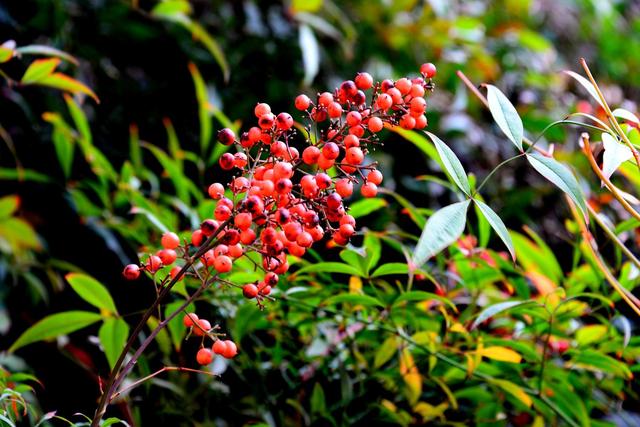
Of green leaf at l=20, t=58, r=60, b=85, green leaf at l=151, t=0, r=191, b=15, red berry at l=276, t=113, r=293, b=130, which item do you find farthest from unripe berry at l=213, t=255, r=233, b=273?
green leaf at l=151, t=0, r=191, b=15

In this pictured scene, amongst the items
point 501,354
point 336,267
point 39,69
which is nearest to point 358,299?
point 336,267

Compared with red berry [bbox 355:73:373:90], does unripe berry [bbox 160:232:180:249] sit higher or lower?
lower

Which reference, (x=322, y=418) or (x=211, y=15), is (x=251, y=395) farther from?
(x=211, y=15)

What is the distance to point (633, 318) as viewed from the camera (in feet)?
3.19

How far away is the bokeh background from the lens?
0.79 meters

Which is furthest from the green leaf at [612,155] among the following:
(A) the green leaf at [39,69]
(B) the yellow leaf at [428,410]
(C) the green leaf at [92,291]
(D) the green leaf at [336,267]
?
(A) the green leaf at [39,69]

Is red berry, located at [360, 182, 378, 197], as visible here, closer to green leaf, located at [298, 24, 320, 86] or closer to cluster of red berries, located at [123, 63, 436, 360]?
cluster of red berries, located at [123, 63, 436, 360]

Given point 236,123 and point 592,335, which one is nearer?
point 592,335

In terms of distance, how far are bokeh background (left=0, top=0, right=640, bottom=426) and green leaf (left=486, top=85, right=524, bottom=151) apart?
1.04 ft

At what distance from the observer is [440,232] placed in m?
0.45

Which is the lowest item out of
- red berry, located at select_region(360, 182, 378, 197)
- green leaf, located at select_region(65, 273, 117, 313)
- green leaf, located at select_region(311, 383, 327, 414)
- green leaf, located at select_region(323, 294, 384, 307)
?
green leaf, located at select_region(311, 383, 327, 414)

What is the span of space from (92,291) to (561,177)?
425 millimetres

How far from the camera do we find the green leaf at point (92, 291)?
646 millimetres

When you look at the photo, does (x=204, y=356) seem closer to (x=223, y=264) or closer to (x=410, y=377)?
(x=223, y=264)
